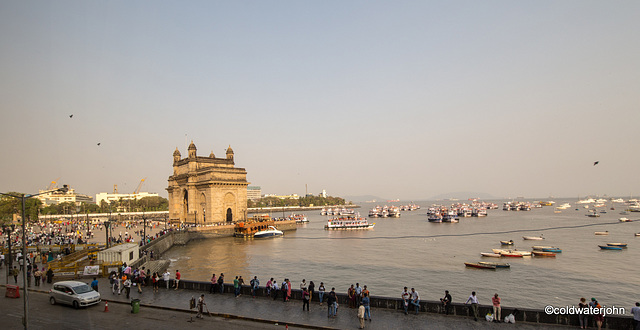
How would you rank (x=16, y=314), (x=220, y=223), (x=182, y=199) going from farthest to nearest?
(x=182, y=199), (x=220, y=223), (x=16, y=314)

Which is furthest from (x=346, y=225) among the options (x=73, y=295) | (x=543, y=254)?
(x=73, y=295)

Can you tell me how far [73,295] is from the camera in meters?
18.7

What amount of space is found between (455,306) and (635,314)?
6.45 m

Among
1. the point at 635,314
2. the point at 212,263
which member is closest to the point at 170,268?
the point at 212,263

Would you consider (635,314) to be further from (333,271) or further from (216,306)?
(333,271)

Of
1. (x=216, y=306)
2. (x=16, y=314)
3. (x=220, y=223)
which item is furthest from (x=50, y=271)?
(x=220, y=223)

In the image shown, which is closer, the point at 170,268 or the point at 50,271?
the point at 50,271

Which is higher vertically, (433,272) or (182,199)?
(182,199)

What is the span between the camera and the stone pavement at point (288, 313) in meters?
15.4

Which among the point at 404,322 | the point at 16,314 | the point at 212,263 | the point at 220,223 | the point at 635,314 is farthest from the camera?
the point at 220,223

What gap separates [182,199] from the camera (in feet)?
295

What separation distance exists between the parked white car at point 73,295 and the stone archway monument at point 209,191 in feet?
191

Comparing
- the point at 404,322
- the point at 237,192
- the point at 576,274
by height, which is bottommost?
the point at 576,274

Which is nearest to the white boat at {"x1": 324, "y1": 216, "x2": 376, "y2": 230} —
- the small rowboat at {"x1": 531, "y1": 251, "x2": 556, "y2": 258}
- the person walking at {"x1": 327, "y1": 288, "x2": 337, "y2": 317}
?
the small rowboat at {"x1": 531, "y1": 251, "x2": 556, "y2": 258}
